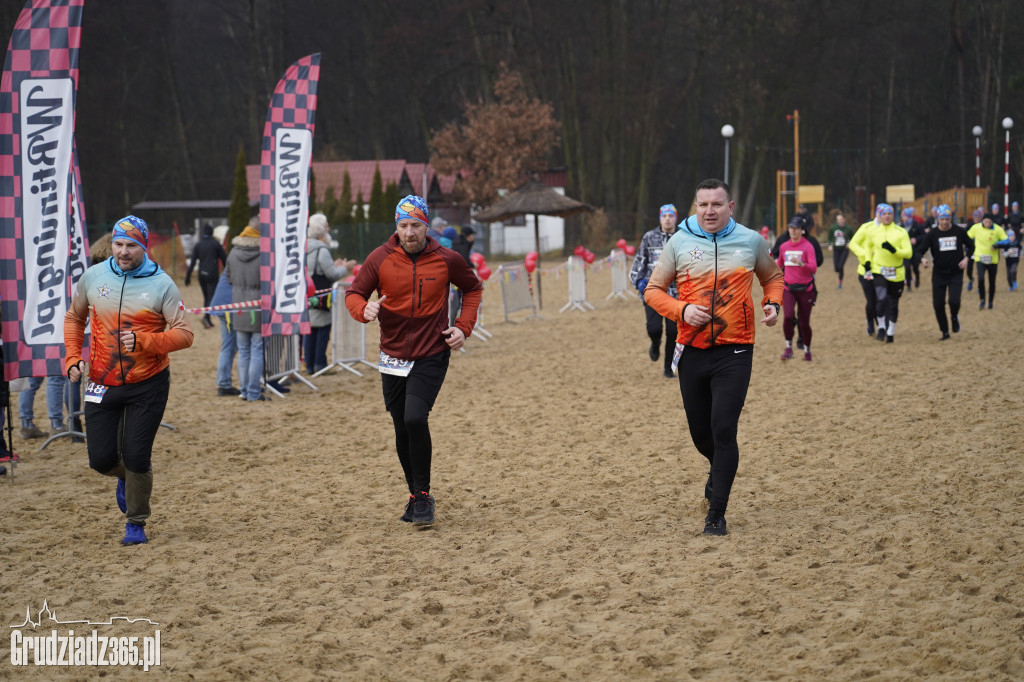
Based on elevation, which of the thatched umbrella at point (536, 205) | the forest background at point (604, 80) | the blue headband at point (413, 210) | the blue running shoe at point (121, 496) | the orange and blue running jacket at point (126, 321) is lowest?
the blue running shoe at point (121, 496)

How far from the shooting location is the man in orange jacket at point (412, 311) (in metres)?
6.39

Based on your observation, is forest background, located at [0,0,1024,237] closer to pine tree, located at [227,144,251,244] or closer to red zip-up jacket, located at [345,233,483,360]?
pine tree, located at [227,144,251,244]

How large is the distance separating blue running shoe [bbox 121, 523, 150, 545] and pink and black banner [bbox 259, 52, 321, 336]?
16.9 ft

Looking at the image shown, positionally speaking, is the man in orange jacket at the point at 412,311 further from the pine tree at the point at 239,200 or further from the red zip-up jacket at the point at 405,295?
the pine tree at the point at 239,200

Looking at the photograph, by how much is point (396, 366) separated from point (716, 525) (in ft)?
6.98

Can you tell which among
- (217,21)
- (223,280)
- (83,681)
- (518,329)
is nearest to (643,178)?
(217,21)

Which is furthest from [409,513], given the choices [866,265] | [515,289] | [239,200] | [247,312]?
[239,200]

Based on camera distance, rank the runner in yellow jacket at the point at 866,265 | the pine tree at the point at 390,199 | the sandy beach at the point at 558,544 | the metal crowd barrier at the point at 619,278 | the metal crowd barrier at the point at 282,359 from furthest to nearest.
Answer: the pine tree at the point at 390,199, the metal crowd barrier at the point at 619,278, the runner in yellow jacket at the point at 866,265, the metal crowd barrier at the point at 282,359, the sandy beach at the point at 558,544

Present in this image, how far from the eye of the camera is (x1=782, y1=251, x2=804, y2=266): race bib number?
43.7 ft

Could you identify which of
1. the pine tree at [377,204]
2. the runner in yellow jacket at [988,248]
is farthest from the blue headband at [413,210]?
the pine tree at [377,204]

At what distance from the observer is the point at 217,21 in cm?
5538

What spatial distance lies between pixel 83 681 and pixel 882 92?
59794 millimetres

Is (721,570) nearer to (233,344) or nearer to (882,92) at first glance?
(233,344)
